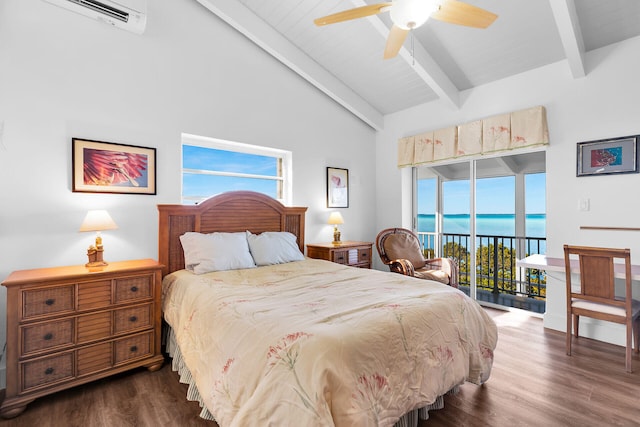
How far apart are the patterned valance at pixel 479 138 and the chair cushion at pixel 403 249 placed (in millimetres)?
1202

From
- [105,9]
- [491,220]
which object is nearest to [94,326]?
[105,9]

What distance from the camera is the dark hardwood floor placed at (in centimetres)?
181

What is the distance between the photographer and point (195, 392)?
1978 millimetres

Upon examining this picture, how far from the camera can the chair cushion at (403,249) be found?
12.9 feet

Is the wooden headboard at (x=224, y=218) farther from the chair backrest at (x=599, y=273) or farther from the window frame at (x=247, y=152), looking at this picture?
the chair backrest at (x=599, y=273)

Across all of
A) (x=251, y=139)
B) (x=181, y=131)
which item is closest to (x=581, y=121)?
(x=251, y=139)

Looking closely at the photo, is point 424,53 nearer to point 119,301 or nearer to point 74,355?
point 119,301

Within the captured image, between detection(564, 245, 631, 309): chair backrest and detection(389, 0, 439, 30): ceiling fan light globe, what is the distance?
2172mm

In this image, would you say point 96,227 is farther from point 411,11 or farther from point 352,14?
point 411,11

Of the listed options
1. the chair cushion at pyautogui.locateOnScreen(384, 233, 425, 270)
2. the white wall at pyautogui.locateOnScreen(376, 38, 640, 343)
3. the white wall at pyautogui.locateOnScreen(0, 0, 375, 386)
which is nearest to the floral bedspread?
the white wall at pyautogui.locateOnScreen(0, 0, 375, 386)

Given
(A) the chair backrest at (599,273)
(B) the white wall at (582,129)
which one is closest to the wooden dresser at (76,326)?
(A) the chair backrest at (599,273)

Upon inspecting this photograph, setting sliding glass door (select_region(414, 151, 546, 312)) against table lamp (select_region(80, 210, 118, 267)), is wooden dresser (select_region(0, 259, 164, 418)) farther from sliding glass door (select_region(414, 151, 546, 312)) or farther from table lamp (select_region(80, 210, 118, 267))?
sliding glass door (select_region(414, 151, 546, 312))

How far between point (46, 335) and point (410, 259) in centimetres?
355

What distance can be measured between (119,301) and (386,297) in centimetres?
195
